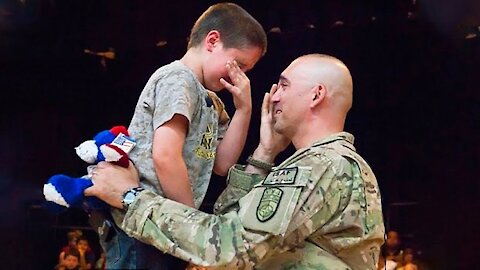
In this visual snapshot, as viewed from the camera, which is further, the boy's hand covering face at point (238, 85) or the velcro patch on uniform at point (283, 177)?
the boy's hand covering face at point (238, 85)

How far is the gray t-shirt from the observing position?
1.60 meters

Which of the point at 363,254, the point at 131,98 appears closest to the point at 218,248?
the point at 363,254

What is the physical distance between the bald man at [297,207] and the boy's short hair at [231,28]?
0.13 m

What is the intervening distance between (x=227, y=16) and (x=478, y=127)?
10.6 feet

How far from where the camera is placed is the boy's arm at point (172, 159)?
156 cm

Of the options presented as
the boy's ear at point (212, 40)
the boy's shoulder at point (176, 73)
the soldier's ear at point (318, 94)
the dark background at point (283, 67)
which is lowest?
the dark background at point (283, 67)

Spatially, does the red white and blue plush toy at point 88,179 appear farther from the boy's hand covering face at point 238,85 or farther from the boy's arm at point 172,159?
the boy's hand covering face at point 238,85

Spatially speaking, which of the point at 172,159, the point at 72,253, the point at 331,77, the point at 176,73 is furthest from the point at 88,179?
the point at 72,253

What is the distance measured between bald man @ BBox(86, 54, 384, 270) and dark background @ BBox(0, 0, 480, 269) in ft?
8.95

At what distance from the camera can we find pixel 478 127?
4672 millimetres

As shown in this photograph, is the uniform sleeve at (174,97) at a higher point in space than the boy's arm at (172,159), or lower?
higher

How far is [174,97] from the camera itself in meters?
1.59

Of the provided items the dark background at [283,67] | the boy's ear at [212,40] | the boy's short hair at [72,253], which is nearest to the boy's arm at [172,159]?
the boy's ear at [212,40]

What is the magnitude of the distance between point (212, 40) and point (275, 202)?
0.46 metres
